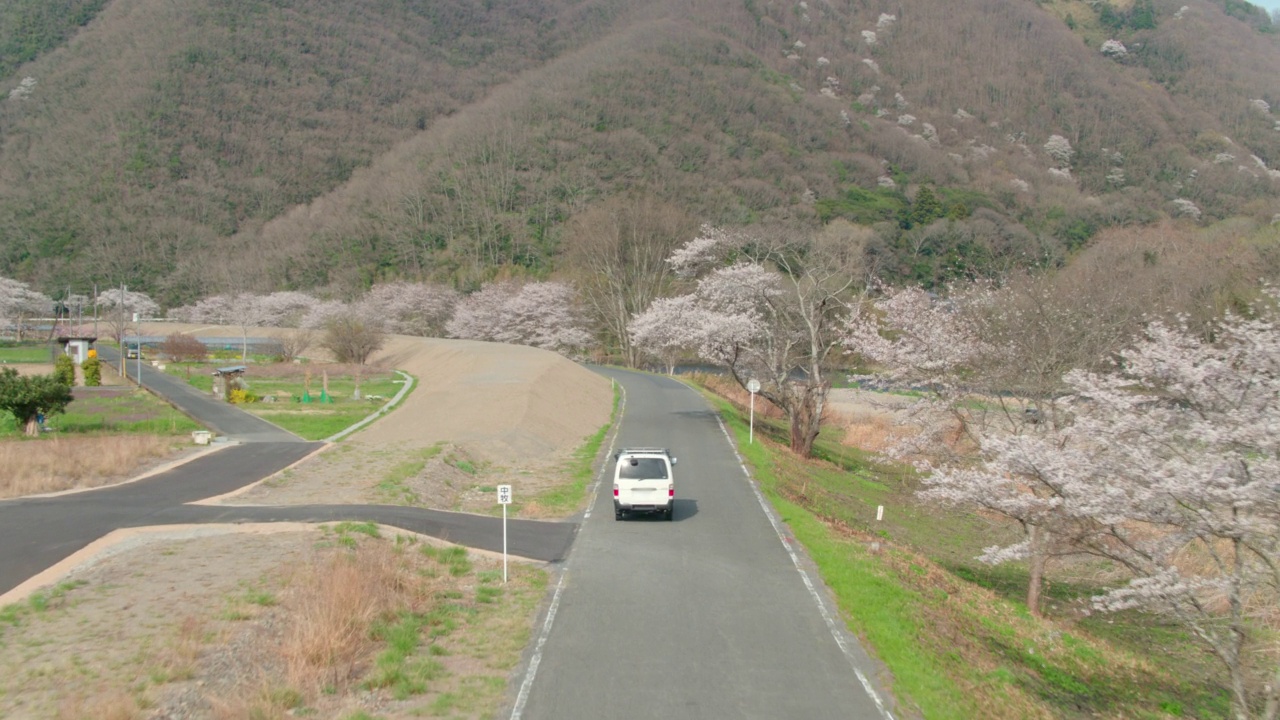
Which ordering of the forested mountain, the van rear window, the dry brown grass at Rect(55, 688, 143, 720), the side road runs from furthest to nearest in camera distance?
the forested mountain, the van rear window, the side road, the dry brown grass at Rect(55, 688, 143, 720)

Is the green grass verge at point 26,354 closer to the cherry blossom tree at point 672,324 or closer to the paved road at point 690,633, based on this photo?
the cherry blossom tree at point 672,324

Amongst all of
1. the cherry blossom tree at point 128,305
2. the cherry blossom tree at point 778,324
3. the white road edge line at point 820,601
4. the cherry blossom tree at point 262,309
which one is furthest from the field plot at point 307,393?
the cherry blossom tree at point 128,305

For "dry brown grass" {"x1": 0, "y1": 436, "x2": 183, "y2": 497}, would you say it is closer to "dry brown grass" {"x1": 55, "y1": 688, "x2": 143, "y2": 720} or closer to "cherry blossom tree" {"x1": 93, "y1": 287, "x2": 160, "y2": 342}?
"dry brown grass" {"x1": 55, "y1": 688, "x2": 143, "y2": 720}

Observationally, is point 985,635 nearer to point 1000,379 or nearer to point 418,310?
point 1000,379

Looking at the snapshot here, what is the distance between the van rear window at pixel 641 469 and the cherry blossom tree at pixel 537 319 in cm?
5333

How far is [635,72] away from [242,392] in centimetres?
9714

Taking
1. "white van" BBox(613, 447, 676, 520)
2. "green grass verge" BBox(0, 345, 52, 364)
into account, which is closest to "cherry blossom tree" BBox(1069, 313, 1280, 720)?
"white van" BBox(613, 447, 676, 520)

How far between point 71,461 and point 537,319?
51.6m

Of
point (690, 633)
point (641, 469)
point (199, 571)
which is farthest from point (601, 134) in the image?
point (690, 633)

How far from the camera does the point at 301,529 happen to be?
1700cm

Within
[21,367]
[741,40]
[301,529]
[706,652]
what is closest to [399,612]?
[706,652]

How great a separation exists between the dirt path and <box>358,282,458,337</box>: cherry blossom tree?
50876 mm

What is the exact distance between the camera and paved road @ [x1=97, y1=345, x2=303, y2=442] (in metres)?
31.9

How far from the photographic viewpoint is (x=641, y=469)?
779 inches
